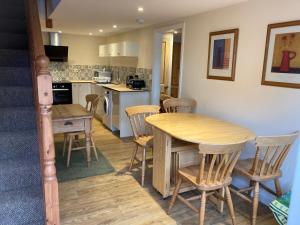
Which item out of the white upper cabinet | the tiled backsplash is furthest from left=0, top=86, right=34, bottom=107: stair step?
the tiled backsplash

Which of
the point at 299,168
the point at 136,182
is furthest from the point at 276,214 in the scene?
the point at 136,182

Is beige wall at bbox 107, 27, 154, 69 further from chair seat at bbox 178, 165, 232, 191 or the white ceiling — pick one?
chair seat at bbox 178, 165, 232, 191

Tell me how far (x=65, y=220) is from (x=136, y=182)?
997 millimetres

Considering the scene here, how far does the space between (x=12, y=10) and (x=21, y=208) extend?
249 cm

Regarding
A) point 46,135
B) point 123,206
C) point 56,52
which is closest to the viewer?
point 46,135

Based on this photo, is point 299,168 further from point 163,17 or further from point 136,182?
point 163,17

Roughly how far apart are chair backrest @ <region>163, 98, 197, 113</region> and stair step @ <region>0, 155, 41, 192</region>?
211 centimetres

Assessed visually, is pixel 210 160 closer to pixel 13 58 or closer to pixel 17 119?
pixel 17 119

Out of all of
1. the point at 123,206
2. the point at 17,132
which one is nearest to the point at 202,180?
the point at 123,206

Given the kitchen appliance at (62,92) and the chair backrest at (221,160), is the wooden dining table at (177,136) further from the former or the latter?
the kitchen appliance at (62,92)

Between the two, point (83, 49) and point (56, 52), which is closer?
point (56, 52)

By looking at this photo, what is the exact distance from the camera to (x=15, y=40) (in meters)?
2.71

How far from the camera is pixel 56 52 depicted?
244 inches

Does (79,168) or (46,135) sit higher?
(46,135)
